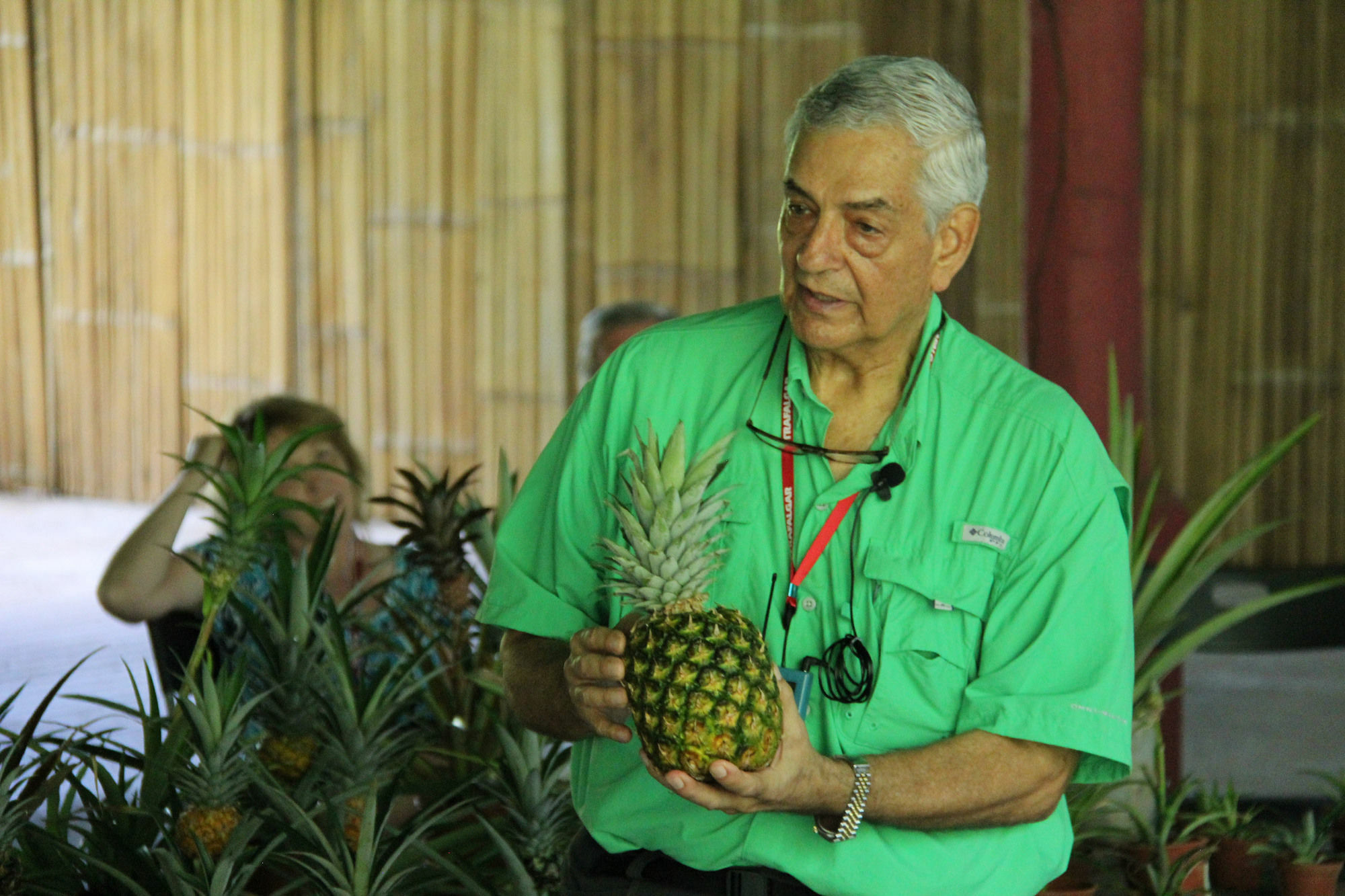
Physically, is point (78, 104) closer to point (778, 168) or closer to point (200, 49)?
point (200, 49)

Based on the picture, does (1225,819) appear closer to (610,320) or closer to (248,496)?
(248,496)

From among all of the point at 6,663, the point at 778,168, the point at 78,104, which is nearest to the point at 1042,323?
the point at 778,168

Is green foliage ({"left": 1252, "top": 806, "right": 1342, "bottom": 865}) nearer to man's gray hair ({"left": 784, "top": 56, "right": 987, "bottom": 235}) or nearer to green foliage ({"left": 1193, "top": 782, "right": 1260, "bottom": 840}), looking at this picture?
green foliage ({"left": 1193, "top": 782, "right": 1260, "bottom": 840})

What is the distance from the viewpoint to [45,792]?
257 centimetres

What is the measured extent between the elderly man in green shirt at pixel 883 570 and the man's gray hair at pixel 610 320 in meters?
3.12

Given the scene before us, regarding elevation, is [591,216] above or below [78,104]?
below

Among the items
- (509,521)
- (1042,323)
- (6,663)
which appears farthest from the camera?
(6,663)

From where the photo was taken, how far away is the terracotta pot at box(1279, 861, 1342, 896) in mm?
3402

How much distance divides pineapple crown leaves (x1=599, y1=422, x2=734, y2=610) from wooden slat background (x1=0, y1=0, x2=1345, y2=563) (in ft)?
15.6

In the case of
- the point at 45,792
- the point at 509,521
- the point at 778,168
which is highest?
the point at 778,168

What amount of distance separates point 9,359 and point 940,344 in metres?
9.15

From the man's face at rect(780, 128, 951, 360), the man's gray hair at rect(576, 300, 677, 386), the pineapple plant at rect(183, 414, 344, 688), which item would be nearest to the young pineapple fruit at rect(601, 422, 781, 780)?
the man's face at rect(780, 128, 951, 360)

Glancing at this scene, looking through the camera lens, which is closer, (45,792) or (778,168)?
(45,792)

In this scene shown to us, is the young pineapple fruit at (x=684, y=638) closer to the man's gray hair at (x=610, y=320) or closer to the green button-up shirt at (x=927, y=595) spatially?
the green button-up shirt at (x=927, y=595)
